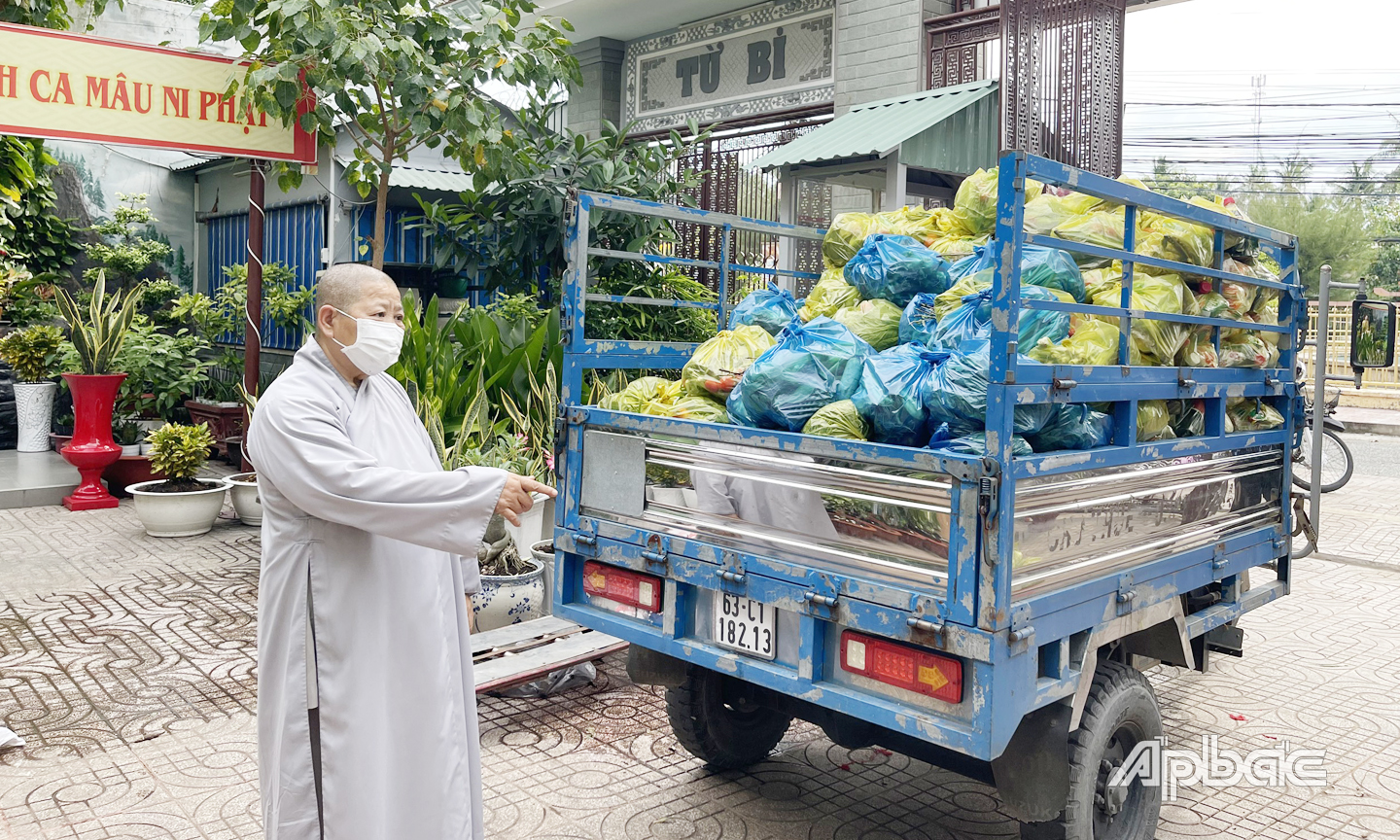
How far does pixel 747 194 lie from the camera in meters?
10.2

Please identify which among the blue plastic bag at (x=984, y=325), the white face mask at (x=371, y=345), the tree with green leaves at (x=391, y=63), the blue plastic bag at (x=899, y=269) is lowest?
the white face mask at (x=371, y=345)

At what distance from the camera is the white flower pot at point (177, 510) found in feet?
23.9

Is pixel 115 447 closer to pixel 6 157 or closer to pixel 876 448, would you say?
pixel 6 157

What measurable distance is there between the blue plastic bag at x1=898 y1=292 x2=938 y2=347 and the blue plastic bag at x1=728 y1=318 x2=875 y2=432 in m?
0.19

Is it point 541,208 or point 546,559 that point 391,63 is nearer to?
point 541,208

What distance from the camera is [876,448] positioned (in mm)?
2662

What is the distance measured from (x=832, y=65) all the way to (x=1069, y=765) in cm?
843

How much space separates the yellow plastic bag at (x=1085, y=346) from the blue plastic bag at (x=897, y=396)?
11.3 inches

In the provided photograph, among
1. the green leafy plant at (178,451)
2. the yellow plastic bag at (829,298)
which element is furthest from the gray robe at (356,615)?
the green leafy plant at (178,451)

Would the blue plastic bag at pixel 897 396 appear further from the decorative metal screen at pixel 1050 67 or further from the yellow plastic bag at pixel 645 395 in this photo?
the decorative metal screen at pixel 1050 67

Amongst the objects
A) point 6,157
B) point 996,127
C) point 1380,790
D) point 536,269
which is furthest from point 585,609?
point 6,157

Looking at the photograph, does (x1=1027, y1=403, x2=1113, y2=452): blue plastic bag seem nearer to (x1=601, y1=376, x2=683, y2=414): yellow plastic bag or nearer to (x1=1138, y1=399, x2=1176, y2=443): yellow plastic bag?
(x1=1138, y1=399, x2=1176, y2=443): yellow plastic bag

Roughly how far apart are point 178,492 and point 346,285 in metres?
5.63

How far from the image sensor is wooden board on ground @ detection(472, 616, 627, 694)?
13.9 ft
